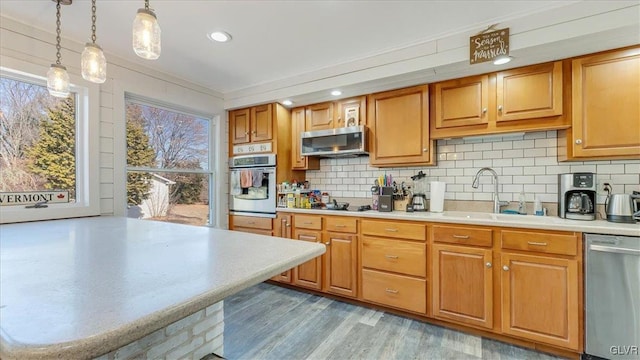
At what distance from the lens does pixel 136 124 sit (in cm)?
277

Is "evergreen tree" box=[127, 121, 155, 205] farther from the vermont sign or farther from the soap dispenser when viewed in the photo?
the soap dispenser

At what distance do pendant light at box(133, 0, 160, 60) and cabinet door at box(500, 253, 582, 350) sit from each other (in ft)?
8.14

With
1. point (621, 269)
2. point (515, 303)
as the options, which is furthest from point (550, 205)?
point (515, 303)

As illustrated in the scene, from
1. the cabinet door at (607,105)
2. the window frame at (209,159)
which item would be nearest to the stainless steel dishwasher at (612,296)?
the cabinet door at (607,105)

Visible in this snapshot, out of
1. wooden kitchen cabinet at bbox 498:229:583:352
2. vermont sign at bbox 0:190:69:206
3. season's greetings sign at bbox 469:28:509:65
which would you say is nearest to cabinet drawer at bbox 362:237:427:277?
wooden kitchen cabinet at bbox 498:229:583:352

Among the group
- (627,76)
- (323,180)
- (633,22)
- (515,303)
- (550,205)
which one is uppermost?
(633,22)

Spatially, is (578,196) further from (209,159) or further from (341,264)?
(209,159)

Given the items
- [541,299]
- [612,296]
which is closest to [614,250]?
[612,296]

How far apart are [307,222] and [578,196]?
2219mm

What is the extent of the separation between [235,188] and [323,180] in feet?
3.64

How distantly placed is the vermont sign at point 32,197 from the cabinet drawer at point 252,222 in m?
1.63

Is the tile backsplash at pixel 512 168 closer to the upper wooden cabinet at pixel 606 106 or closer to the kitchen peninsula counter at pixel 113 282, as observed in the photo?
the upper wooden cabinet at pixel 606 106

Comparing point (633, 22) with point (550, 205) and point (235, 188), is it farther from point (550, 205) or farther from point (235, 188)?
point (235, 188)

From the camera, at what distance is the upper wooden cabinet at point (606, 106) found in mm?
1854
